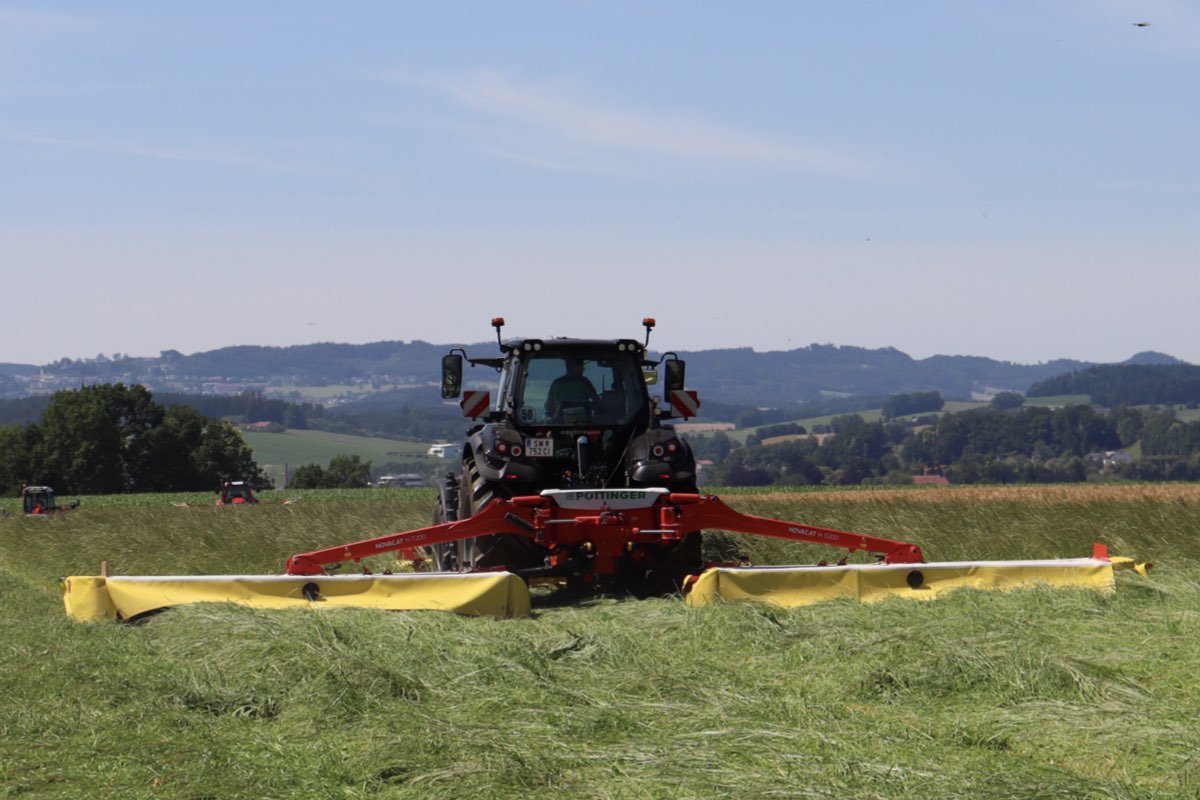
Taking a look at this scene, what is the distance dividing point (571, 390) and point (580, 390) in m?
0.07

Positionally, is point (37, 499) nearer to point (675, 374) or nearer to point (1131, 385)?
point (675, 374)

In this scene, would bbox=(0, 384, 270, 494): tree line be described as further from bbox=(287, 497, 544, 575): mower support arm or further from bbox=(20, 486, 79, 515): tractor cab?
bbox=(287, 497, 544, 575): mower support arm

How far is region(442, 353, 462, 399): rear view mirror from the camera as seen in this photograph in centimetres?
1085

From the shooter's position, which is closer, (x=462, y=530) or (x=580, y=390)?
(x=462, y=530)

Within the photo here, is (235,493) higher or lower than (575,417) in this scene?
lower

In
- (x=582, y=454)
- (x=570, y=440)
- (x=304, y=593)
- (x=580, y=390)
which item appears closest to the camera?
(x=304, y=593)

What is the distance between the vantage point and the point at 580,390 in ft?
36.3

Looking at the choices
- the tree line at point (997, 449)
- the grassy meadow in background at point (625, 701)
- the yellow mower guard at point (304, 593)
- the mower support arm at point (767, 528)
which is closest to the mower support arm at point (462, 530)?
the yellow mower guard at point (304, 593)

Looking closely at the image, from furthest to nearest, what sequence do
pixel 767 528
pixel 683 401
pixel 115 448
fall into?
pixel 115 448 < pixel 683 401 < pixel 767 528

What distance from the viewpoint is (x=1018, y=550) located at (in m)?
13.2

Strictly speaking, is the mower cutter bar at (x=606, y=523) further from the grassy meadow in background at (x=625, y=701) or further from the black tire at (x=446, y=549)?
the black tire at (x=446, y=549)

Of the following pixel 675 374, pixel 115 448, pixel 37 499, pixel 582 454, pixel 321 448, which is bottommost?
pixel 321 448

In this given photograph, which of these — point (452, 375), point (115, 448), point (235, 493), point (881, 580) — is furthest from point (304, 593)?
point (115, 448)

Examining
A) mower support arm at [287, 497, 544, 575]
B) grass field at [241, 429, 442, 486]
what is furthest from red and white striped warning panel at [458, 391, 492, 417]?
grass field at [241, 429, 442, 486]
